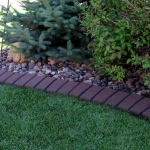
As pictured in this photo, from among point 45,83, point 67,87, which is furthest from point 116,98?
point 45,83

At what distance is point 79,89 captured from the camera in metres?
3.71

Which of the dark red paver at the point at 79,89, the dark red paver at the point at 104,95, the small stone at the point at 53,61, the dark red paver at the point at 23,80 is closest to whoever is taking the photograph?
the dark red paver at the point at 104,95

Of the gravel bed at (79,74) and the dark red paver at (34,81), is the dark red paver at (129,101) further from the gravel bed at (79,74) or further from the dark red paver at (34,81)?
the dark red paver at (34,81)

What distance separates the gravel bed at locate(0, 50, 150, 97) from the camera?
3.82m

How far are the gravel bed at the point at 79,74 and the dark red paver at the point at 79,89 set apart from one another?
0.45 ft

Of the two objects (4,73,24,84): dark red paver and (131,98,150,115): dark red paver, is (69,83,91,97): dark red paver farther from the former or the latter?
(4,73,24,84): dark red paver

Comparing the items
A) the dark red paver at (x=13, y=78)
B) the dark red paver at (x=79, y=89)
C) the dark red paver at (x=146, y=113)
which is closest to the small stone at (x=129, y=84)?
the dark red paver at (x=79, y=89)

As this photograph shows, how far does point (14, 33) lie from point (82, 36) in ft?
2.76

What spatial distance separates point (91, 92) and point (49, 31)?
1021 mm

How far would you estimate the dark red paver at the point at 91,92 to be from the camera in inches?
141

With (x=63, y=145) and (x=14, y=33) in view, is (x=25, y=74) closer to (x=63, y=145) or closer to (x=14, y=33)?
(x=14, y=33)

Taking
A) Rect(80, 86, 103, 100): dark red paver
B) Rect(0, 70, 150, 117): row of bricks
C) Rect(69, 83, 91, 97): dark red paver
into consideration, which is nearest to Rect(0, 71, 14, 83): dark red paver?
Rect(0, 70, 150, 117): row of bricks

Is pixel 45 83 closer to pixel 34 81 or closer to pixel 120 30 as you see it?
pixel 34 81

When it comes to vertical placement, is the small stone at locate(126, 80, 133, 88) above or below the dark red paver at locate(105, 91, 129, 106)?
above
